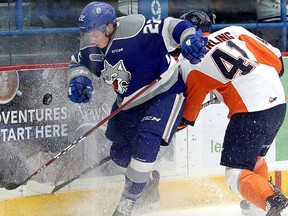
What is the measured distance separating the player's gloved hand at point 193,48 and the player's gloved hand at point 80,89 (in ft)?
1.73

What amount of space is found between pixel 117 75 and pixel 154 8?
1314 millimetres

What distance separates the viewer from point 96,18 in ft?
→ 13.2

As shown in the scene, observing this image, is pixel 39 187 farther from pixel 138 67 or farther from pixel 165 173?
pixel 138 67

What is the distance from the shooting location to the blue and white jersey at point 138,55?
4082 millimetres

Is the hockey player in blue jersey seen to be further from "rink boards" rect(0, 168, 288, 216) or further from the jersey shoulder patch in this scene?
"rink boards" rect(0, 168, 288, 216)

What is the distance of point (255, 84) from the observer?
4.18 metres

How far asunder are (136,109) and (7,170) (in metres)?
0.84

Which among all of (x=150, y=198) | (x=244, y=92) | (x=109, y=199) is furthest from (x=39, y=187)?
(x=244, y=92)

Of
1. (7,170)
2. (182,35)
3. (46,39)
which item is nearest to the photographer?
(182,35)

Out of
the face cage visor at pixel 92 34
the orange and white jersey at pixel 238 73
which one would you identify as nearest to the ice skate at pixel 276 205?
the orange and white jersey at pixel 238 73

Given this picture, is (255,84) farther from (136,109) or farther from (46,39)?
(46,39)

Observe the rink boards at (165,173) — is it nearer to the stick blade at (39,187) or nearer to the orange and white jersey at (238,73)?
the stick blade at (39,187)

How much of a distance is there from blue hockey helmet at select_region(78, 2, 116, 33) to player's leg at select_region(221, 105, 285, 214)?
81 centimetres

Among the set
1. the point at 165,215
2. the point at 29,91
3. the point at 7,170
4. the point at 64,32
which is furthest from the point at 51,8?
the point at 165,215
